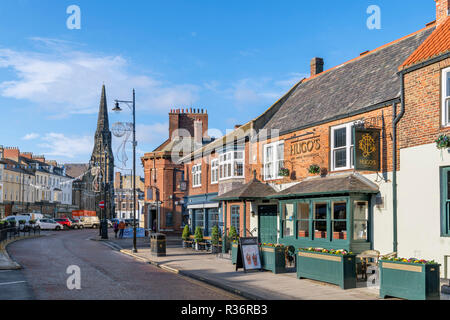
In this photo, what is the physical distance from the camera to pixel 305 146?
805 inches

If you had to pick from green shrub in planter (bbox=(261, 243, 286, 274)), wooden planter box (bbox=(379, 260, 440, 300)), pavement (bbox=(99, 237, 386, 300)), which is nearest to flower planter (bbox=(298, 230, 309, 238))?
green shrub in planter (bbox=(261, 243, 286, 274))

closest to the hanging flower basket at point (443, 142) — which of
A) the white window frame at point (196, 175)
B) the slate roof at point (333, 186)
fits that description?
the slate roof at point (333, 186)

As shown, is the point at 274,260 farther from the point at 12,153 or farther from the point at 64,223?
the point at 12,153

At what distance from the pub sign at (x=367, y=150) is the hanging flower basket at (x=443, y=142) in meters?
2.79

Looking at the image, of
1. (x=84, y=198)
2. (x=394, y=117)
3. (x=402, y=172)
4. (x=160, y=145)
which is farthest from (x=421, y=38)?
(x=84, y=198)

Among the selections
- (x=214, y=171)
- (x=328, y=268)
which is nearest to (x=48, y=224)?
(x=214, y=171)

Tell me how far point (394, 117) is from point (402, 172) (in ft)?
6.20

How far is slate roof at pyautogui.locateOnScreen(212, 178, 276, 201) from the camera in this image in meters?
22.3

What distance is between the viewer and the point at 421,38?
1850cm

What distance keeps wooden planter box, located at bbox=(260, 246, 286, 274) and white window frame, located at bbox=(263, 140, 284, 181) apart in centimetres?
574

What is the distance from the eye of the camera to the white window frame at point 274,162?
2259cm

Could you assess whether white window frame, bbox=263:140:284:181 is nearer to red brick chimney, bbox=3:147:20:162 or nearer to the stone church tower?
red brick chimney, bbox=3:147:20:162

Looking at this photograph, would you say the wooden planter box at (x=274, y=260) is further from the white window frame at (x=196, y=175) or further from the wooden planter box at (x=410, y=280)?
the white window frame at (x=196, y=175)
